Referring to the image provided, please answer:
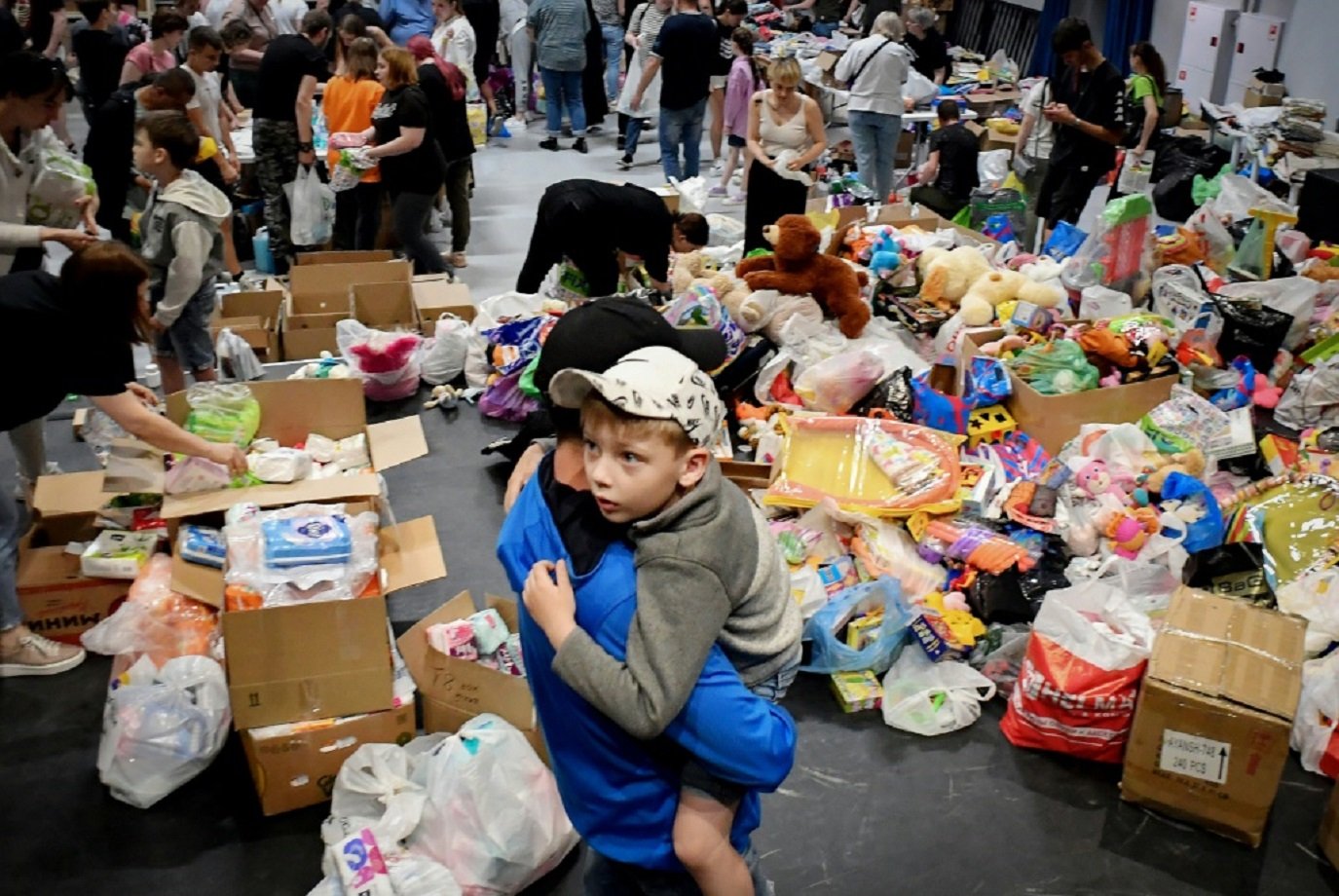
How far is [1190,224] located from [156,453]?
4.98 m

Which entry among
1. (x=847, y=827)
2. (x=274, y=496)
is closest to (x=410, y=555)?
(x=274, y=496)

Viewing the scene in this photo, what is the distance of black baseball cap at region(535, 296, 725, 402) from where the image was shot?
1623 mm

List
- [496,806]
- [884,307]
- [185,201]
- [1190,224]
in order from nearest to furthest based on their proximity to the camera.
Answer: [496,806], [185,201], [884,307], [1190,224]

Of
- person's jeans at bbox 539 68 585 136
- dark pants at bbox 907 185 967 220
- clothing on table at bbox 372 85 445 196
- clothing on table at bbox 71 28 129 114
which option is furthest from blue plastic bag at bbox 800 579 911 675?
person's jeans at bbox 539 68 585 136

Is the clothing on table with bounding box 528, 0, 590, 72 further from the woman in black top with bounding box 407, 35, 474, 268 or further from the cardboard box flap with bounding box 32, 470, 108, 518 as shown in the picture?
the cardboard box flap with bounding box 32, 470, 108, 518

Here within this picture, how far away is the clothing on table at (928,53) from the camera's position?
1005 centimetres

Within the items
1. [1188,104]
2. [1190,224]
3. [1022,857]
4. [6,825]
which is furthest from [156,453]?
[1188,104]

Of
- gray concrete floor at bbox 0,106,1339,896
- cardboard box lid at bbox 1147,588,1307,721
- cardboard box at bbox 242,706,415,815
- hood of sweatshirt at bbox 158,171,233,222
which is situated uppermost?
hood of sweatshirt at bbox 158,171,233,222

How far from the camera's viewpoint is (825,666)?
3.46 metres

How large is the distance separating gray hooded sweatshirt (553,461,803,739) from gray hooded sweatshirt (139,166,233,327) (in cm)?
328

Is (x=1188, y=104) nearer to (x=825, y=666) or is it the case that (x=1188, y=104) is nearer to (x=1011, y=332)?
(x=1011, y=332)

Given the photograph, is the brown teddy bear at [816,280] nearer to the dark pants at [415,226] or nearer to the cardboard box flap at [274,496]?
the dark pants at [415,226]

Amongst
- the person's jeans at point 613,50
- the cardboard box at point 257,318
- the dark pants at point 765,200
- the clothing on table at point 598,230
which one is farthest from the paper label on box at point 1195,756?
the person's jeans at point 613,50

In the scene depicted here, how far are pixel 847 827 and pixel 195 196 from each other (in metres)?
3.07
